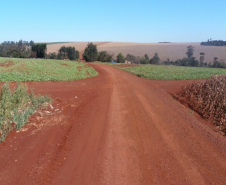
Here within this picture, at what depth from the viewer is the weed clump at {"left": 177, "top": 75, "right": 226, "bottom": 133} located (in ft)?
34.9

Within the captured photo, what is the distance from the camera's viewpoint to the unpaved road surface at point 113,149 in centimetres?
532

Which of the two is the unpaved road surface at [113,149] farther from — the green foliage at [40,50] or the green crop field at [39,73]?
the green foliage at [40,50]

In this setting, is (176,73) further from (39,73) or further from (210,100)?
(210,100)

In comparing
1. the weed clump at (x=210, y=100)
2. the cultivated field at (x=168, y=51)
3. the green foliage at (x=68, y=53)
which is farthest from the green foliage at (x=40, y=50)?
the weed clump at (x=210, y=100)

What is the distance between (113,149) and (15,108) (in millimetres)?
4841

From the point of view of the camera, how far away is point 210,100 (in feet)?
41.0

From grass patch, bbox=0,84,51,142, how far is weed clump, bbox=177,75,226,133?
284 inches

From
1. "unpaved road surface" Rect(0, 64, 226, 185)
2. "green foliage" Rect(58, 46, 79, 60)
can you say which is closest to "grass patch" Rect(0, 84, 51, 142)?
"unpaved road surface" Rect(0, 64, 226, 185)

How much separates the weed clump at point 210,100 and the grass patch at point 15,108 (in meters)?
7.21

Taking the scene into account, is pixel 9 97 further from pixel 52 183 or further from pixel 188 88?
pixel 188 88

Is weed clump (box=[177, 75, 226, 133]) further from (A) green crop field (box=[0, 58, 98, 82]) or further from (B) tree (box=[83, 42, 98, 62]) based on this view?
(B) tree (box=[83, 42, 98, 62])

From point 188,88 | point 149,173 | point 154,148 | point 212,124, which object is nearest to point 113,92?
point 188,88

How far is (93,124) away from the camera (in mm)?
8477

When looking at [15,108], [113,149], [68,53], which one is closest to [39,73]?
[15,108]
